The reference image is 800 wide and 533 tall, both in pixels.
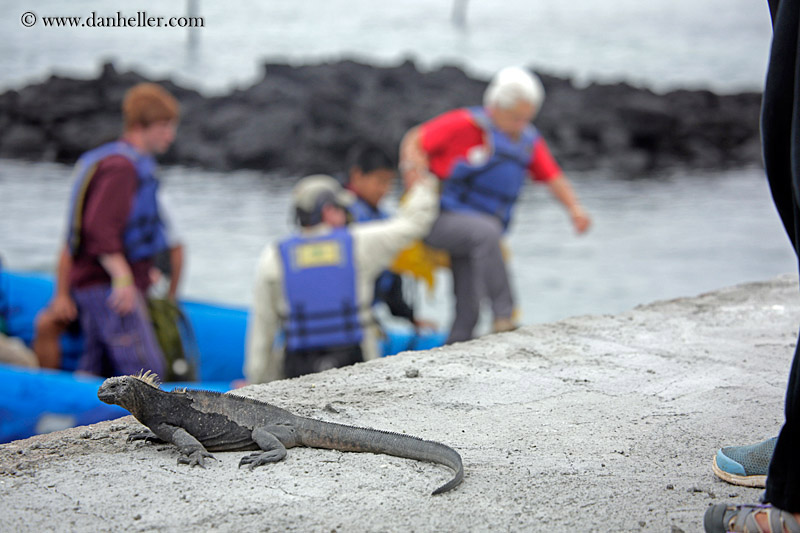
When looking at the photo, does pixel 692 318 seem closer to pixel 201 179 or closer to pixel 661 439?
pixel 661 439

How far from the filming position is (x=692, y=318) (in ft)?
11.3

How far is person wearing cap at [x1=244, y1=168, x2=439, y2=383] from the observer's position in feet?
14.9

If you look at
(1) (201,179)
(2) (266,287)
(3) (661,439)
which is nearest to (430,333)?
(2) (266,287)

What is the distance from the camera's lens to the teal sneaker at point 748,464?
6.36 feet

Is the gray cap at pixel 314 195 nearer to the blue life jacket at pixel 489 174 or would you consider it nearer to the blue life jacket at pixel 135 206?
the blue life jacket at pixel 135 206

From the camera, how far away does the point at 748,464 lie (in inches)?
76.8

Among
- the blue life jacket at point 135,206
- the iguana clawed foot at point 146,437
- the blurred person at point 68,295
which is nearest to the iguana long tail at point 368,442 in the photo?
the iguana clawed foot at point 146,437

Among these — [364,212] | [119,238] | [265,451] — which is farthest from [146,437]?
[364,212]

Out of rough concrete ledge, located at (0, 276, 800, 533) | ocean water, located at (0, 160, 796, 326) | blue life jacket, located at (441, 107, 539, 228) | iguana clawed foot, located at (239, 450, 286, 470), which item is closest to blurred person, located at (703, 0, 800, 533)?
rough concrete ledge, located at (0, 276, 800, 533)

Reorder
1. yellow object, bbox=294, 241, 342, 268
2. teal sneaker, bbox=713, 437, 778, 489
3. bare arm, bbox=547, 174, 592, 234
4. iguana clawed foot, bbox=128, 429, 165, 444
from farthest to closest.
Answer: bare arm, bbox=547, 174, 592, 234 < yellow object, bbox=294, 241, 342, 268 < iguana clawed foot, bbox=128, 429, 165, 444 < teal sneaker, bbox=713, 437, 778, 489

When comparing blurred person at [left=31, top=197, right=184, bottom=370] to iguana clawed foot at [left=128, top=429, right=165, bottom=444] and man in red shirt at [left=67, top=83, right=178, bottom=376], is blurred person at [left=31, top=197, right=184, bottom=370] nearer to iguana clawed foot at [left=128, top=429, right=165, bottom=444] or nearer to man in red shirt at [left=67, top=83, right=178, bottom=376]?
man in red shirt at [left=67, top=83, right=178, bottom=376]

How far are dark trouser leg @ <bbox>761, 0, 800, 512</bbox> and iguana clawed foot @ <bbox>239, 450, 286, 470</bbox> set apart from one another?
1.12 m

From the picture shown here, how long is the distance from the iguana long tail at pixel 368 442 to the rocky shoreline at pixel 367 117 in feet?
49.5

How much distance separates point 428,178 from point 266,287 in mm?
1518
